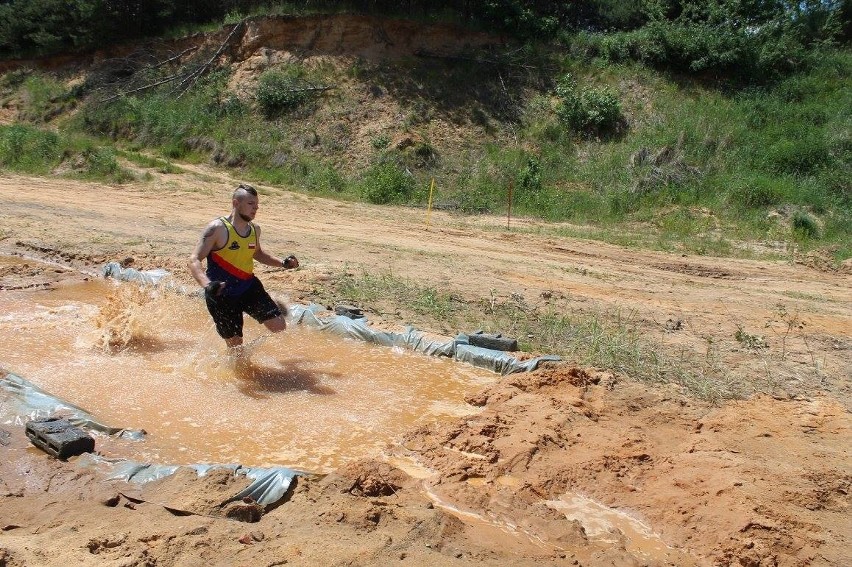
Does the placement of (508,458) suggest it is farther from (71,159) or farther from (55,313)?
(71,159)

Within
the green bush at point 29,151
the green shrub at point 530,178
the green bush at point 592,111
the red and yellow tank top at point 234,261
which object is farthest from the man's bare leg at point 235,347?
the green bush at point 592,111

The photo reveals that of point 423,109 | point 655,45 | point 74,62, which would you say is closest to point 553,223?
point 423,109

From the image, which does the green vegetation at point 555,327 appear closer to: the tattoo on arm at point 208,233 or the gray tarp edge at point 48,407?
the tattoo on arm at point 208,233

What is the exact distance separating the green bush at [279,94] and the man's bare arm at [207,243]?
17293mm

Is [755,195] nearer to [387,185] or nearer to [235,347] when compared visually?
[387,185]

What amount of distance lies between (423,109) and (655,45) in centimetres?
800

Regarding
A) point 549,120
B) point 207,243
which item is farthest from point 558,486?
point 549,120

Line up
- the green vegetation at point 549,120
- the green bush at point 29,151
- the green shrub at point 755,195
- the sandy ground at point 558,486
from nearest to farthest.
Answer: the sandy ground at point 558,486 < the green shrub at point 755,195 < the green vegetation at point 549,120 < the green bush at point 29,151

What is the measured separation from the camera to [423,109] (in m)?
22.3

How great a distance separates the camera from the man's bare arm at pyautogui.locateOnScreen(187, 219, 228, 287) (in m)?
5.89

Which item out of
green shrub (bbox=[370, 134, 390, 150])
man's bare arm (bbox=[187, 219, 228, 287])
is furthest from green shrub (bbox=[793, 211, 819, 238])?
man's bare arm (bbox=[187, 219, 228, 287])

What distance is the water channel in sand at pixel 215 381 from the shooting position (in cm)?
515

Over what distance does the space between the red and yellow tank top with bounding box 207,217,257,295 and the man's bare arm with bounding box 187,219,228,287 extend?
5 centimetres

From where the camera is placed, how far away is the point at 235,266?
6.23 meters
